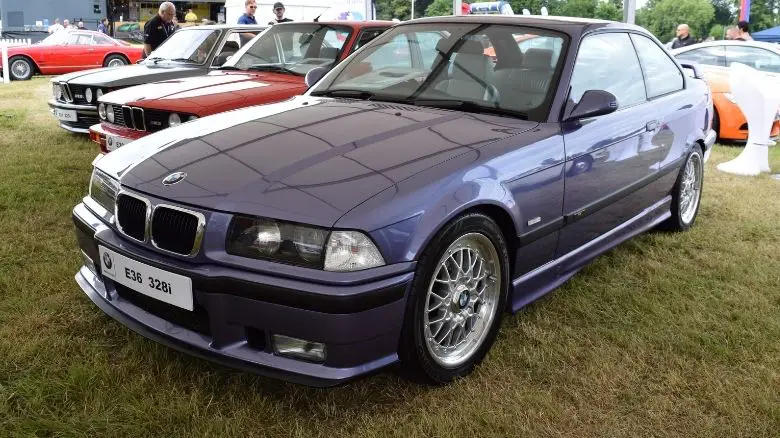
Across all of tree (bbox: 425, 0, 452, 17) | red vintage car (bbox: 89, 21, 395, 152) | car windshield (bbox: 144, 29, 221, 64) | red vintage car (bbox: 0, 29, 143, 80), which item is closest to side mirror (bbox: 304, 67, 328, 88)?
red vintage car (bbox: 89, 21, 395, 152)

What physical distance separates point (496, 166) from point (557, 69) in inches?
33.3

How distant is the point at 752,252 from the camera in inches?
158

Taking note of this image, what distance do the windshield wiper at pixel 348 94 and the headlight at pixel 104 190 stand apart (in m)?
1.22

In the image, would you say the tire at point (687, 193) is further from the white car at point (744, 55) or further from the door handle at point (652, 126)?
the white car at point (744, 55)

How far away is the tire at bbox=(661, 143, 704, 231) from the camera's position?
13.7 feet

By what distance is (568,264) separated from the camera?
3014 millimetres

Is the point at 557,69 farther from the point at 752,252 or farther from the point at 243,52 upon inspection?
the point at 243,52

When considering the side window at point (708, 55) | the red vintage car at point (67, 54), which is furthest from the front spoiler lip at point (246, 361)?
the red vintage car at point (67, 54)

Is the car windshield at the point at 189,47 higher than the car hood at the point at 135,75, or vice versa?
the car windshield at the point at 189,47

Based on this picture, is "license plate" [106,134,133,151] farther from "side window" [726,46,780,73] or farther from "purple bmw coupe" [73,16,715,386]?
"side window" [726,46,780,73]

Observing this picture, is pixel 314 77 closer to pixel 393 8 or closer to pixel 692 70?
pixel 692 70

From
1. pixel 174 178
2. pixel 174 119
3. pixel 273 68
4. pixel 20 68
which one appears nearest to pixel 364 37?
pixel 273 68

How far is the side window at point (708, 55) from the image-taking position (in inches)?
321

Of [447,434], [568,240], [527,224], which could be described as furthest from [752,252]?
[447,434]
